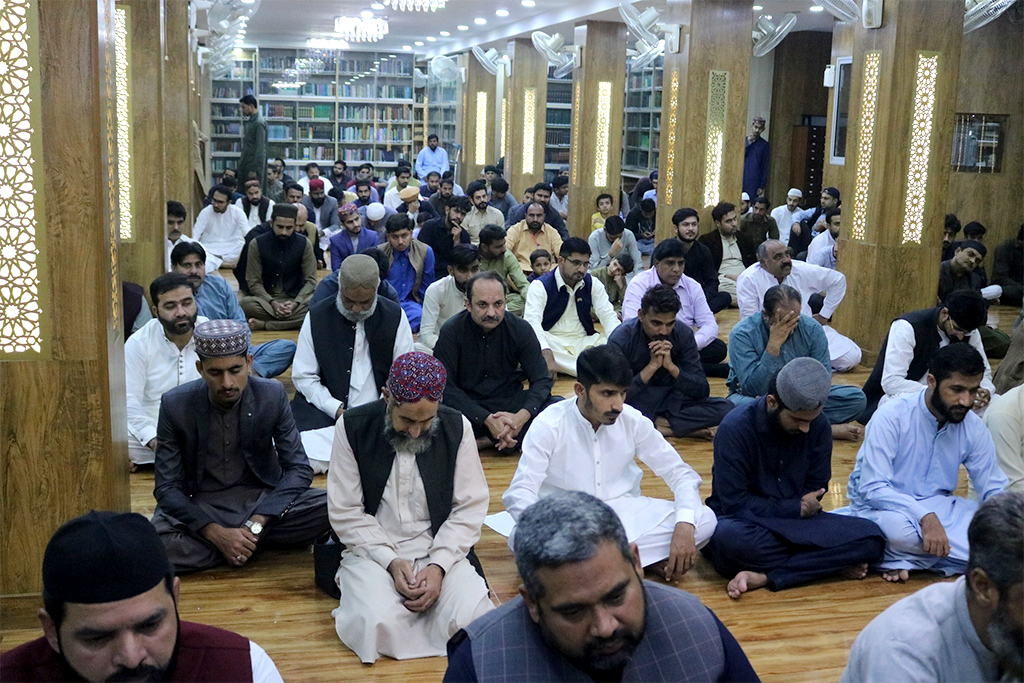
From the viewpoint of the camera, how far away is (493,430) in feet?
16.2

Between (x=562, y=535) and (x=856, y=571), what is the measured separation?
2421 millimetres

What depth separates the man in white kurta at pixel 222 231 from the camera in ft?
33.1

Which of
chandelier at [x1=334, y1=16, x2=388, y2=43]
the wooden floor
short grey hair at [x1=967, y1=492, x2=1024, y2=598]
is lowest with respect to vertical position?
the wooden floor

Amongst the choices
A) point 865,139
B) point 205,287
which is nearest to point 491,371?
point 205,287

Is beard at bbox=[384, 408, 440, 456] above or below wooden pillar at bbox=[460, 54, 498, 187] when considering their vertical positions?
below

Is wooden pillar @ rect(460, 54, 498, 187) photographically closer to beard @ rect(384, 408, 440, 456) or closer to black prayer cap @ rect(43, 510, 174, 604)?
beard @ rect(384, 408, 440, 456)

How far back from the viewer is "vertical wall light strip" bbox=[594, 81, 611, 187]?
12.9 metres

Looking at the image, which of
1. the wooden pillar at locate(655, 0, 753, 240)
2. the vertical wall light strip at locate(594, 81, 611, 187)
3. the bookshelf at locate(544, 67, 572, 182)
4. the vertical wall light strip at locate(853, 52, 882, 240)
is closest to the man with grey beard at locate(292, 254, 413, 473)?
the vertical wall light strip at locate(853, 52, 882, 240)

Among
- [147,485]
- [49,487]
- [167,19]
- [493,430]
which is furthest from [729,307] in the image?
[49,487]

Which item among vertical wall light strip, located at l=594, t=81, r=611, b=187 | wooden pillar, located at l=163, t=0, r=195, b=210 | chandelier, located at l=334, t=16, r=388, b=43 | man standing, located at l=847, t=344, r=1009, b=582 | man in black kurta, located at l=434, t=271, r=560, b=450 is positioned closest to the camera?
man standing, located at l=847, t=344, r=1009, b=582

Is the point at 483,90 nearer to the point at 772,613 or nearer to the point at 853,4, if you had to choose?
the point at 853,4

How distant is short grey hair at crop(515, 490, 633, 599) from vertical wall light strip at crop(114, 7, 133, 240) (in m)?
5.53

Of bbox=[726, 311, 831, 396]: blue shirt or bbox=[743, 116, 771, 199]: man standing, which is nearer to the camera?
bbox=[726, 311, 831, 396]: blue shirt

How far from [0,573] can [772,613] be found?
7.85 feet
